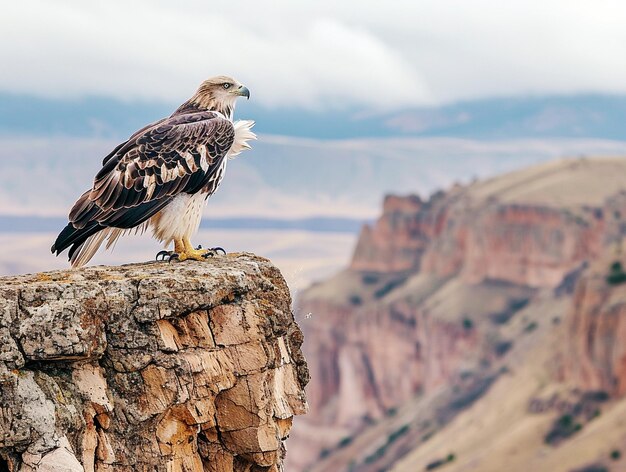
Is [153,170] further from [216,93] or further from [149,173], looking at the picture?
[216,93]

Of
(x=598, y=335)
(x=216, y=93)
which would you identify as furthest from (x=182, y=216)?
(x=598, y=335)

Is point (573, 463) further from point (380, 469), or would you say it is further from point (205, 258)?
point (205, 258)

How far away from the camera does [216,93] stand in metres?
21.0

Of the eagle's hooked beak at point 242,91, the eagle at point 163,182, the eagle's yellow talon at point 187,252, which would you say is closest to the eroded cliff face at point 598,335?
the eagle's hooked beak at point 242,91

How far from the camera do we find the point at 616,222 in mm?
191375

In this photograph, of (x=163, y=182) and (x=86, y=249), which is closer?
(x=86, y=249)

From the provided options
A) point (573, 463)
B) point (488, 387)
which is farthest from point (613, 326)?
point (488, 387)

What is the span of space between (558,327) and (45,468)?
14248cm

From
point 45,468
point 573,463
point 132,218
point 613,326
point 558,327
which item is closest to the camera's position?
point 45,468

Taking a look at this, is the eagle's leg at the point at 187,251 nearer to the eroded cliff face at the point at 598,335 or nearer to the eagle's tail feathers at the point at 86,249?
the eagle's tail feathers at the point at 86,249

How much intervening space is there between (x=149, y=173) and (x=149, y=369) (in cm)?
370

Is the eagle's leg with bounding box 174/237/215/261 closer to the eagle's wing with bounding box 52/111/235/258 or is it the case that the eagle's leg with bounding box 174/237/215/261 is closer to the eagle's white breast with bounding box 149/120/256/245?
the eagle's white breast with bounding box 149/120/256/245

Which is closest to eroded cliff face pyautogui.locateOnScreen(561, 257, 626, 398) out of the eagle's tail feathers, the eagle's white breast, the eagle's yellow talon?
the eagle's white breast

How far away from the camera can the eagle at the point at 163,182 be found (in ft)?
61.7
